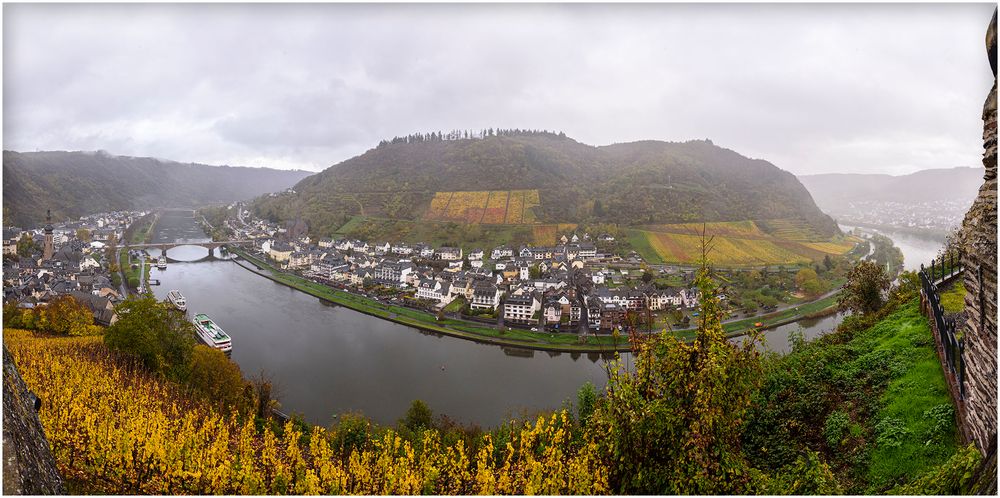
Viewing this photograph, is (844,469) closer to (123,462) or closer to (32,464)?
(32,464)

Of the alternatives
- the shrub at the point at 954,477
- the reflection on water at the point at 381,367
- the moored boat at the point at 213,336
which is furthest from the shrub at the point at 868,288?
the moored boat at the point at 213,336

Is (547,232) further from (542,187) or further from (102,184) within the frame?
(102,184)

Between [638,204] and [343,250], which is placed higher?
[638,204]

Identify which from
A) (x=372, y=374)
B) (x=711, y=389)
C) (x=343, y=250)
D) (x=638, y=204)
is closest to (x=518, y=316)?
(x=372, y=374)

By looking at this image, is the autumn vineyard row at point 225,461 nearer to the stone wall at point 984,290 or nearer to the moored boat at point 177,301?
the stone wall at point 984,290

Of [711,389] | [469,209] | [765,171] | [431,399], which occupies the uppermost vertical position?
[765,171]

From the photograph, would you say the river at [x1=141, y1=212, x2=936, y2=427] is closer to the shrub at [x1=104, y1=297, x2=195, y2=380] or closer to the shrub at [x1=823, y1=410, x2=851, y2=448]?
the shrub at [x1=104, y1=297, x2=195, y2=380]

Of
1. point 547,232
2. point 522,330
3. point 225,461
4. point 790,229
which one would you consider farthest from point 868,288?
point 790,229
